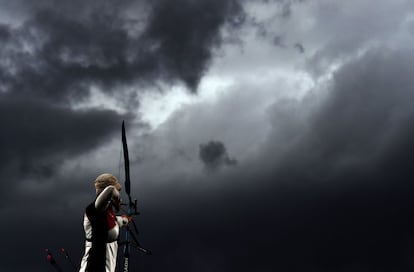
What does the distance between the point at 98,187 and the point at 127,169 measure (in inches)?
110

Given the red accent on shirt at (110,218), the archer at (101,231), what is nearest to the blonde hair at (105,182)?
the archer at (101,231)

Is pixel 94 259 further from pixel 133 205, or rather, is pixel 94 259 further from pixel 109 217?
pixel 133 205

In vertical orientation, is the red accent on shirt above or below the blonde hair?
below

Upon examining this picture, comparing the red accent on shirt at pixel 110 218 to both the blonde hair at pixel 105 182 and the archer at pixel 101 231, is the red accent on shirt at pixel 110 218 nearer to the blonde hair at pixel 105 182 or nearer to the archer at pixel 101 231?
the archer at pixel 101 231

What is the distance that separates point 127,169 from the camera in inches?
489

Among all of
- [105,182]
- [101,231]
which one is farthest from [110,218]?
[105,182]

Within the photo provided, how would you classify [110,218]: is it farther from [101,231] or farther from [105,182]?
[105,182]

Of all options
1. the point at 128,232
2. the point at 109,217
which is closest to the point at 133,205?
the point at 128,232

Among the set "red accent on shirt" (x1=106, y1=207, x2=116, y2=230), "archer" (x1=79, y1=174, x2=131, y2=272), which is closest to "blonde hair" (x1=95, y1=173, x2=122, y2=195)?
"archer" (x1=79, y1=174, x2=131, y2=272)

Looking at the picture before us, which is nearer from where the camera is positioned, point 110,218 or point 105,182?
point 105,182

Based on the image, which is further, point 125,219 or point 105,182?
point 125,219

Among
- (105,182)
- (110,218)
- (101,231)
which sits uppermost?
(105,182)

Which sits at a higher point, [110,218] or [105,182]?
[105,182]

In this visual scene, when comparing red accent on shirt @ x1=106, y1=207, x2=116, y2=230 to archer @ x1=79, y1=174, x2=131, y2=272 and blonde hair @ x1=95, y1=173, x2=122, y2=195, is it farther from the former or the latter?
blonde hair @ x1=95, y1=173, x2=122, y2=195
